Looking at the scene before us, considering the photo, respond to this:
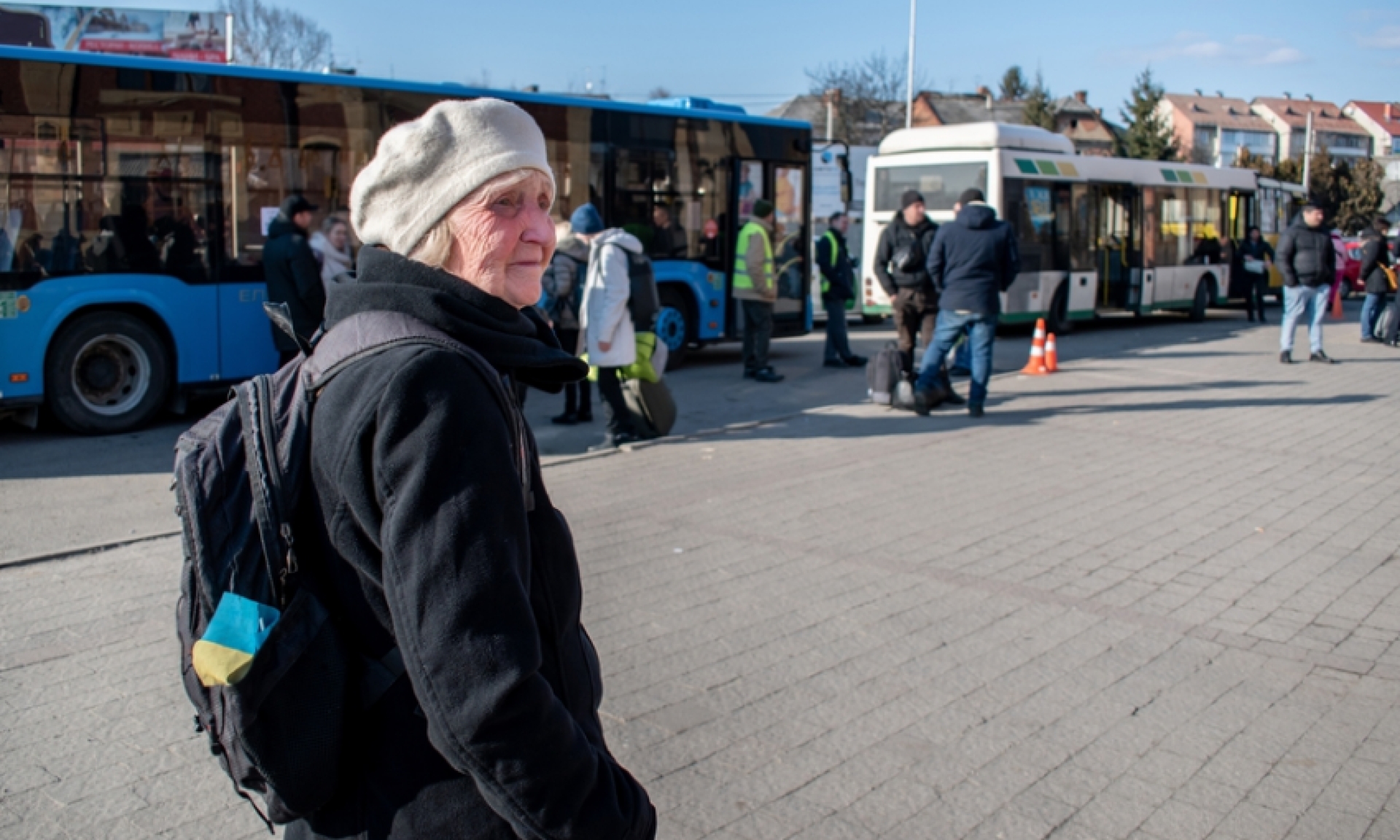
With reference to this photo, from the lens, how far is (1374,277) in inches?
723

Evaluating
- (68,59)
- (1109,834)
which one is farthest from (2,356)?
(1109,834)

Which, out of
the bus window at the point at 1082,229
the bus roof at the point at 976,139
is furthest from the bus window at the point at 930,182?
the bus window at the point at 1082,229

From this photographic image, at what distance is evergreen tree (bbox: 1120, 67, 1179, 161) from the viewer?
61281 mm

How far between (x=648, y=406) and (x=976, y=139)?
39.3 ft

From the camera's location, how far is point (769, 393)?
12.9 m

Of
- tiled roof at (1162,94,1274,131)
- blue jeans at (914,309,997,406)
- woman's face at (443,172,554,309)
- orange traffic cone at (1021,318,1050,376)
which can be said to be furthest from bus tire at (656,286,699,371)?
tiled roof at (1162,94,1274,131)

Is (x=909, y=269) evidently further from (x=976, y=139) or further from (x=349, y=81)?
(x=976, y=139)

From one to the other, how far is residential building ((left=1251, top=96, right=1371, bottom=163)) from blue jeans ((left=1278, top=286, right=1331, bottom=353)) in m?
119

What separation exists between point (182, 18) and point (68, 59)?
2676 centimetres

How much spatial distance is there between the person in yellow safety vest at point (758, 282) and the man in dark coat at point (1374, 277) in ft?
32.4

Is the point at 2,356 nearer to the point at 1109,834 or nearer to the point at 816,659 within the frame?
the point at 816,659

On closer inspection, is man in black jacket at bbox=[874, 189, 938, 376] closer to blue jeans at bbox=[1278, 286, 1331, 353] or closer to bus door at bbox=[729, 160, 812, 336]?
bus door at bbox=[729, 160, 812, 336]

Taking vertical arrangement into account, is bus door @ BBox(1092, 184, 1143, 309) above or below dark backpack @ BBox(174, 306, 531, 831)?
above

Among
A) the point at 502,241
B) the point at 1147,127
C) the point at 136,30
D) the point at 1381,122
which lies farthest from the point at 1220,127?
the point at 502,241
